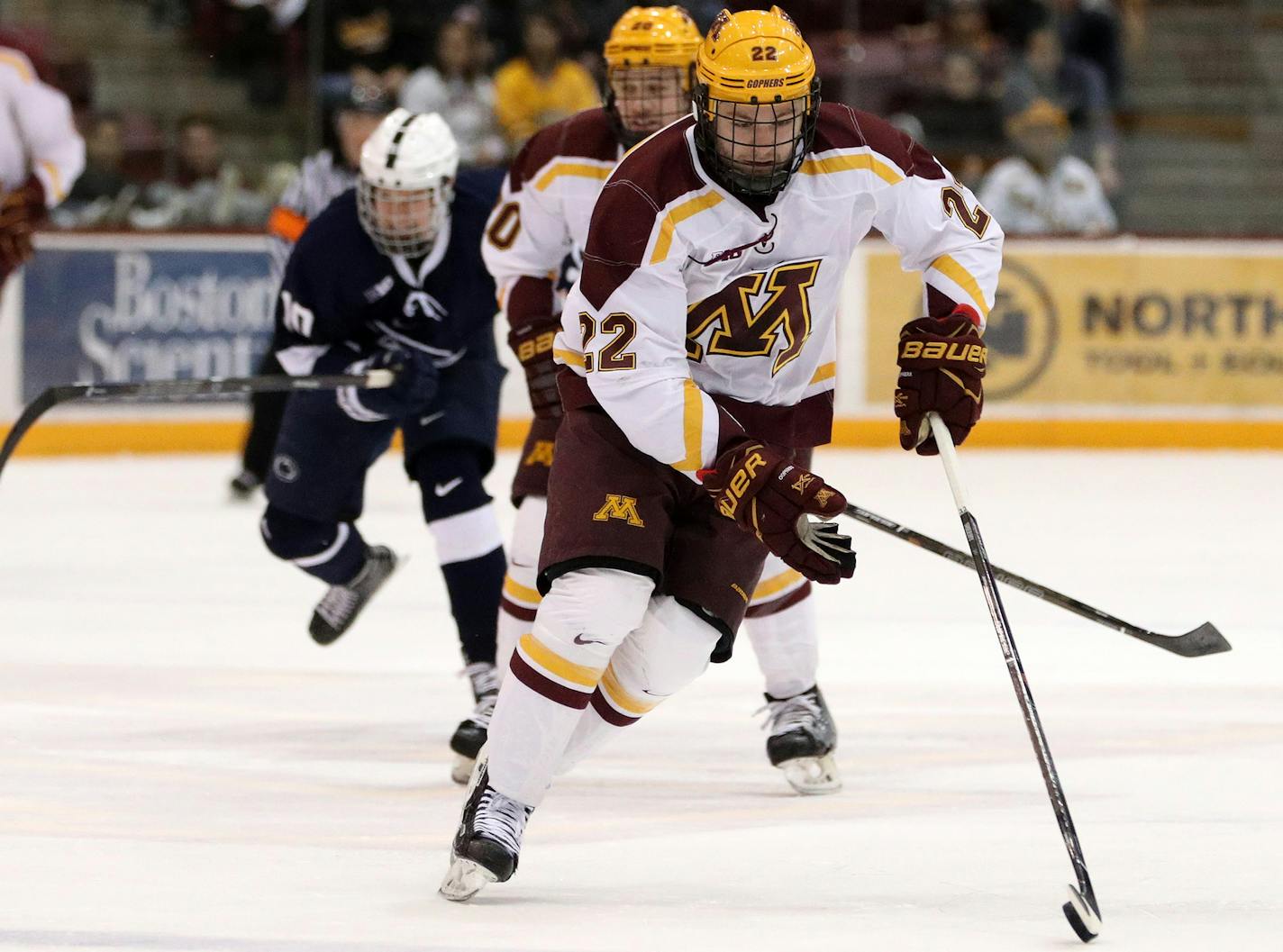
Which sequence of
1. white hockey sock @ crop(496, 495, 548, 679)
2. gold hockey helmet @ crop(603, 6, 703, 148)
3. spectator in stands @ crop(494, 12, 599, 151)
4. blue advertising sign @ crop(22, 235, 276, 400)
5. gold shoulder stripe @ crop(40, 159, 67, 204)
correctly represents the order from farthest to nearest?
1. spectator in stands @ crop(494, 12, 599, 151)
2. blue advertising sign @ crop(22, 235, 276, 400)
3. gold shoulder stripe @ crop(40, 159, 67, 204)
4. gold hockey helmet @ crop(603, 6, 703, 148)
5. white hockey sock @ crop(496, 495, 548, 679)

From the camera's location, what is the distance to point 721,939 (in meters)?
2.70

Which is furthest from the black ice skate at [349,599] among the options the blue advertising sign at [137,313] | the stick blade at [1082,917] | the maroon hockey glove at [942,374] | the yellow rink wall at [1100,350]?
the yellow rink wall at [1100,350]

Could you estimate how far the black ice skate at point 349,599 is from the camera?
4.50 meters

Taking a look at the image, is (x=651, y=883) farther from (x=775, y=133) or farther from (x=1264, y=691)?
(x=1264, y=691)

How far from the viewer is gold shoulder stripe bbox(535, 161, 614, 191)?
12.6 feet

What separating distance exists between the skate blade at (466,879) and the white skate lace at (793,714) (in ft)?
2.92

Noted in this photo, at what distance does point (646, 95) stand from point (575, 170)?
0.18 m

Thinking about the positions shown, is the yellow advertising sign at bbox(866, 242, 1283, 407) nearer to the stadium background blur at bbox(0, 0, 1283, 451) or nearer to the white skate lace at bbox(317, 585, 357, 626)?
the stadium background blur at bbox(0, 0, 1283, 451)

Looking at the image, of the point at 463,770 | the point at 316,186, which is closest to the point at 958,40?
the point at 316,186

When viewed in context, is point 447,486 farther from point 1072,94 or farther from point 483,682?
point 1072,94

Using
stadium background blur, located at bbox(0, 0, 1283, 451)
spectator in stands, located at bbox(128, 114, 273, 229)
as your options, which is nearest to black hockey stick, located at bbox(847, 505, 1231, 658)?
stadium background blur, located at bbox(0, 0, 1283, 451)

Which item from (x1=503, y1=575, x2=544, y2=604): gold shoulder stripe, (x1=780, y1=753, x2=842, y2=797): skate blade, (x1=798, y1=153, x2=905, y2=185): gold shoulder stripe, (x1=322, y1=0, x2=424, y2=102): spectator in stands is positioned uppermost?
(x1=798, y1=153, x2=905, y2=185): gold shoulder stripe

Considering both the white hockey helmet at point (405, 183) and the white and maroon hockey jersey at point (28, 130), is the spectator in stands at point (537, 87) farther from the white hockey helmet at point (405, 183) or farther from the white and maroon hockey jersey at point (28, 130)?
the white hockey helmet at point (405, 183)

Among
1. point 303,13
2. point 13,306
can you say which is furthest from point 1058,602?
point 303,13
